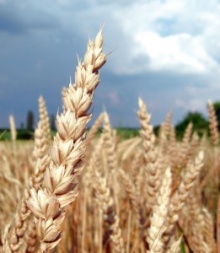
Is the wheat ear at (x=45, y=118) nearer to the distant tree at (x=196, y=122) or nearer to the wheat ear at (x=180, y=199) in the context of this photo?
the wheat ear at (x=180, y=199)

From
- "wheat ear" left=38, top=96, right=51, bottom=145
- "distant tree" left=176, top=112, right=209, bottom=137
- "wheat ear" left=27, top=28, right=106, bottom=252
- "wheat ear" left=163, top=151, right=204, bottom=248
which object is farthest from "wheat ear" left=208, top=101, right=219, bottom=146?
"distant tree" left=176, top=112, right=209, bottom=137

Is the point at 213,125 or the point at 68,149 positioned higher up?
the point at 213,125

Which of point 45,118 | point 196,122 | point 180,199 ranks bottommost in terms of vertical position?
point 180,199

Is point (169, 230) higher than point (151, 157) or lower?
lower

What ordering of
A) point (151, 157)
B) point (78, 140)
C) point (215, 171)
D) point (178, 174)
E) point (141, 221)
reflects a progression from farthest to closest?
point (215, 171)
point (178, 174)
point (141, 221)
point (151, 157)
point (78, 140)

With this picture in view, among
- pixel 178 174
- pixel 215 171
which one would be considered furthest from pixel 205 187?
pixel 178 174

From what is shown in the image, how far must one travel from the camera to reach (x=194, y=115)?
1365 cm

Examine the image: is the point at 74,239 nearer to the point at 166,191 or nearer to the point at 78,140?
the point at 166,191

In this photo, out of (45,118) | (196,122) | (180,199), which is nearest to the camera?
(180,199)

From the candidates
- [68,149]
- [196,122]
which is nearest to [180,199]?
[68,149]

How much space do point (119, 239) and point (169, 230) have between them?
0.36ft

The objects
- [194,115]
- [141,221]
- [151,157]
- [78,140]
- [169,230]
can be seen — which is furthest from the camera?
[194,115]

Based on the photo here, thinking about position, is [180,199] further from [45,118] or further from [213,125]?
[213,125]

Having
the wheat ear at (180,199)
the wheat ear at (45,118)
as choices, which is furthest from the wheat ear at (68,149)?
the wheat ear at (45,118)
